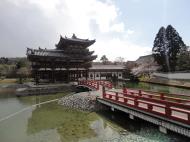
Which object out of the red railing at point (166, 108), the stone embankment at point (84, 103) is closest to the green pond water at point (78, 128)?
the stone embankment at point (84, 103)

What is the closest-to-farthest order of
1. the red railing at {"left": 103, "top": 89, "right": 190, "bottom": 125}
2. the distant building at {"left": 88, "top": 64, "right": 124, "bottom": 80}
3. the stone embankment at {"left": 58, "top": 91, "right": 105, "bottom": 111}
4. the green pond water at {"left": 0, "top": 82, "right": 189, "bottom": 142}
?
the red railing at {"left": 103, "top": 89, "right": 190, "bottom": 125} < the green pond water at {"left": 0, "top": 82, "right": 189, "bottom": 142} < the stone embankment at {"left": 58, "top": 91, "right": 105, "bottom": 111} < the distant building at {"left": 88, "top": 64, "right": 124, "bottom": 80}

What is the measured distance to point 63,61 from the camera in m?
36.8

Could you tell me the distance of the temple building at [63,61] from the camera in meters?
34.9

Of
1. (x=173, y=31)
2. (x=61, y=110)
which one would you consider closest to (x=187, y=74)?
(x=173, y=31)

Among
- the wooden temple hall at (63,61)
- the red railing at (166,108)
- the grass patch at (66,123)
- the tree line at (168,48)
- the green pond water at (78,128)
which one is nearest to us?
the red railing at (166,108)

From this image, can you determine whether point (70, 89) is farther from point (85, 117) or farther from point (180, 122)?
point (180, 122)

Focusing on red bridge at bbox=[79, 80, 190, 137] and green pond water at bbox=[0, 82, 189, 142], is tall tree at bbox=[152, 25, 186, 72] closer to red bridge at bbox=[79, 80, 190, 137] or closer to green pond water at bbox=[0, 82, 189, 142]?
green pond water at bbox=[0, 82, 189, 142]

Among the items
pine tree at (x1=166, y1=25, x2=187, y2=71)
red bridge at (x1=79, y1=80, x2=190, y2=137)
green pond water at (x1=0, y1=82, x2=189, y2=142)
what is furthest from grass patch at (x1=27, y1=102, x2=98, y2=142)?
pine tree at (x1=166, y1=25, x2=187, y2=71)

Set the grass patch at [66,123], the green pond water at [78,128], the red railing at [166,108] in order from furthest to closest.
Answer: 1. the grass patch at [66,123]
2. the green pond water at [78,128]
3. the red railing at [166,108]

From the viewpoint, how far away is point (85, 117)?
1503 cm

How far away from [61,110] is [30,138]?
672 centimetres

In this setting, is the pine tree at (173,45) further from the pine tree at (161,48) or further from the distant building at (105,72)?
the distant building at (105,72)

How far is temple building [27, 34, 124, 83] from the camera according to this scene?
3491cm

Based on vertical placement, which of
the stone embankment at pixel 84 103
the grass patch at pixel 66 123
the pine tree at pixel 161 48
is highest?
the pine tree at pixel 161 48
